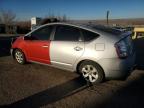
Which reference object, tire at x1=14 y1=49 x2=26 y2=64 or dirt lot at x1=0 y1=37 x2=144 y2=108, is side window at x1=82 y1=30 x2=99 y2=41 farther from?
tire at x1=14 y1=49 x2=26 y2=64

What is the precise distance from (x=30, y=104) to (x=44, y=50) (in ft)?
7.71

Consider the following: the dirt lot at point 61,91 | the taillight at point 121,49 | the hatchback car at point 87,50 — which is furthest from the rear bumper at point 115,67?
the dirt lot at point 61,91

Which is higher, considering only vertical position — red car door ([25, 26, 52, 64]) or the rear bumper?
red car door ([25, 26, 52, 64])

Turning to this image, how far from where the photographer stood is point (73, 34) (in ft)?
19.2

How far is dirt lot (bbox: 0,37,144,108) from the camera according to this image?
4.38 meters

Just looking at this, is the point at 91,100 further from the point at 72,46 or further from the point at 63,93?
the point at 72,46

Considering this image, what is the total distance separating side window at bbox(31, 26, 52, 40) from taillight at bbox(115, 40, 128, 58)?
2.11 m

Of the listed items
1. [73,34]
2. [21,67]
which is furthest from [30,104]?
[21,67]

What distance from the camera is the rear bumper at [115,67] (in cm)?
523

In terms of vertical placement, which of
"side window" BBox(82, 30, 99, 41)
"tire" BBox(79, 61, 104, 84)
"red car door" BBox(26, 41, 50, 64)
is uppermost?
"side window" BBox(82, 30, 99, 41)

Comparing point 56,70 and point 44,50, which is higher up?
point 44,50

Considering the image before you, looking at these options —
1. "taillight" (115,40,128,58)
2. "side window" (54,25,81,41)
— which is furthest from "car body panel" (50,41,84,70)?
"taillight" (115,40,128,58)

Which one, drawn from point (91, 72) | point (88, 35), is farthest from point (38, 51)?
point (91, 72)

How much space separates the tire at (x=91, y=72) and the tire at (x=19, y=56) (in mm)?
2360
